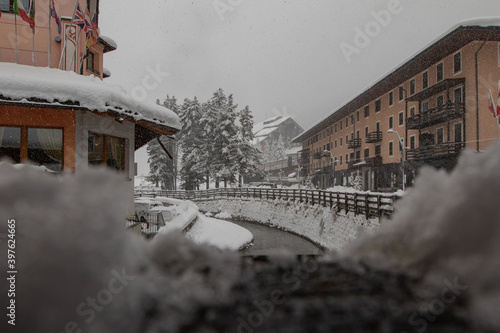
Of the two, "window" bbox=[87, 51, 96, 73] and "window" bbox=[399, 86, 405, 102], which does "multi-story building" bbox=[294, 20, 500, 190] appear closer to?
"window" bbox=[399, 86, 405, 102]

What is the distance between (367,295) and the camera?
869 mm

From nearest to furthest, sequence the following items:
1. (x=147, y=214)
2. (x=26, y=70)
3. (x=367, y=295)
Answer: (x=367, y=295), (x=26, y=70), (x=147, y=214)

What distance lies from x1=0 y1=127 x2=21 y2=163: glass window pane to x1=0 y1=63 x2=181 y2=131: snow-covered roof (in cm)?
146

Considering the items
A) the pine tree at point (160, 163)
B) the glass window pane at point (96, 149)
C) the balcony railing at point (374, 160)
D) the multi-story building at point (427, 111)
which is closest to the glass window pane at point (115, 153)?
the glass window pane at point (96, 149)

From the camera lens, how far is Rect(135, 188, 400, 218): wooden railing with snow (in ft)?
46.4

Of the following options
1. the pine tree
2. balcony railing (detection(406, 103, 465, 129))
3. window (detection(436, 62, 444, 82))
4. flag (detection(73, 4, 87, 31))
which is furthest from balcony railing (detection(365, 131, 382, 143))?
flag (detection(73, 4, 87, 31))

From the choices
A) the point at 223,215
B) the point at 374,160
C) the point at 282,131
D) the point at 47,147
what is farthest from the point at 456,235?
the point at 282,131

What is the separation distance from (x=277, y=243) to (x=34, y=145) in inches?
614

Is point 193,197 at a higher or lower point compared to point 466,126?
lower

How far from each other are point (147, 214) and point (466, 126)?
2299 centimetres

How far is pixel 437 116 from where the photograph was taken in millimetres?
24594

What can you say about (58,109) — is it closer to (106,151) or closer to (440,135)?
(106,151)

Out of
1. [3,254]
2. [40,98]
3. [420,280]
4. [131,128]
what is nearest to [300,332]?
[420,280]

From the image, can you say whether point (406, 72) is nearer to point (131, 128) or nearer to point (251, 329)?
point (131, 128)
